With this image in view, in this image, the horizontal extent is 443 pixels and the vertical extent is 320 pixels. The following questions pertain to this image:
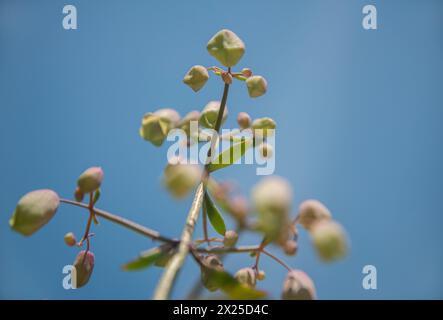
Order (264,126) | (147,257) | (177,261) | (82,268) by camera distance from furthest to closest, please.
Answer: (264,126), (82,268), (147,257), (177,261)

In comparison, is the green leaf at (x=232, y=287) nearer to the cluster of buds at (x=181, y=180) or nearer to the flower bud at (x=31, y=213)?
the cluster of buds at (x=181, y=180)

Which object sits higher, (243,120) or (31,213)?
(243,120)

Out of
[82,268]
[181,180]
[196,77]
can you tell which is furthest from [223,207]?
[196,77]

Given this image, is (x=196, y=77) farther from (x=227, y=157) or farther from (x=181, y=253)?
(x=181, y=253)

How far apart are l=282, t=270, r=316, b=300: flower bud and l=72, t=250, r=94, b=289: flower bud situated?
0.55 m

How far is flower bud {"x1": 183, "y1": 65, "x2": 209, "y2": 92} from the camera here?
4.34 feet

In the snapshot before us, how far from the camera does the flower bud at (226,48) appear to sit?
1.21 m

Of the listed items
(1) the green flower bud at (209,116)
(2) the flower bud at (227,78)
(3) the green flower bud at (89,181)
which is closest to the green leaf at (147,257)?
(3) the green flower bud at (89,181)

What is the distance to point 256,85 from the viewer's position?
127cm

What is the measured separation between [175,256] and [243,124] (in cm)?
57

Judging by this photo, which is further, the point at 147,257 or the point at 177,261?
the point at 147,257

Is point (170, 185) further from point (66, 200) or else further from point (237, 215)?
point (66, 200)

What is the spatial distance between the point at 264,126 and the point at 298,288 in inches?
20.1
